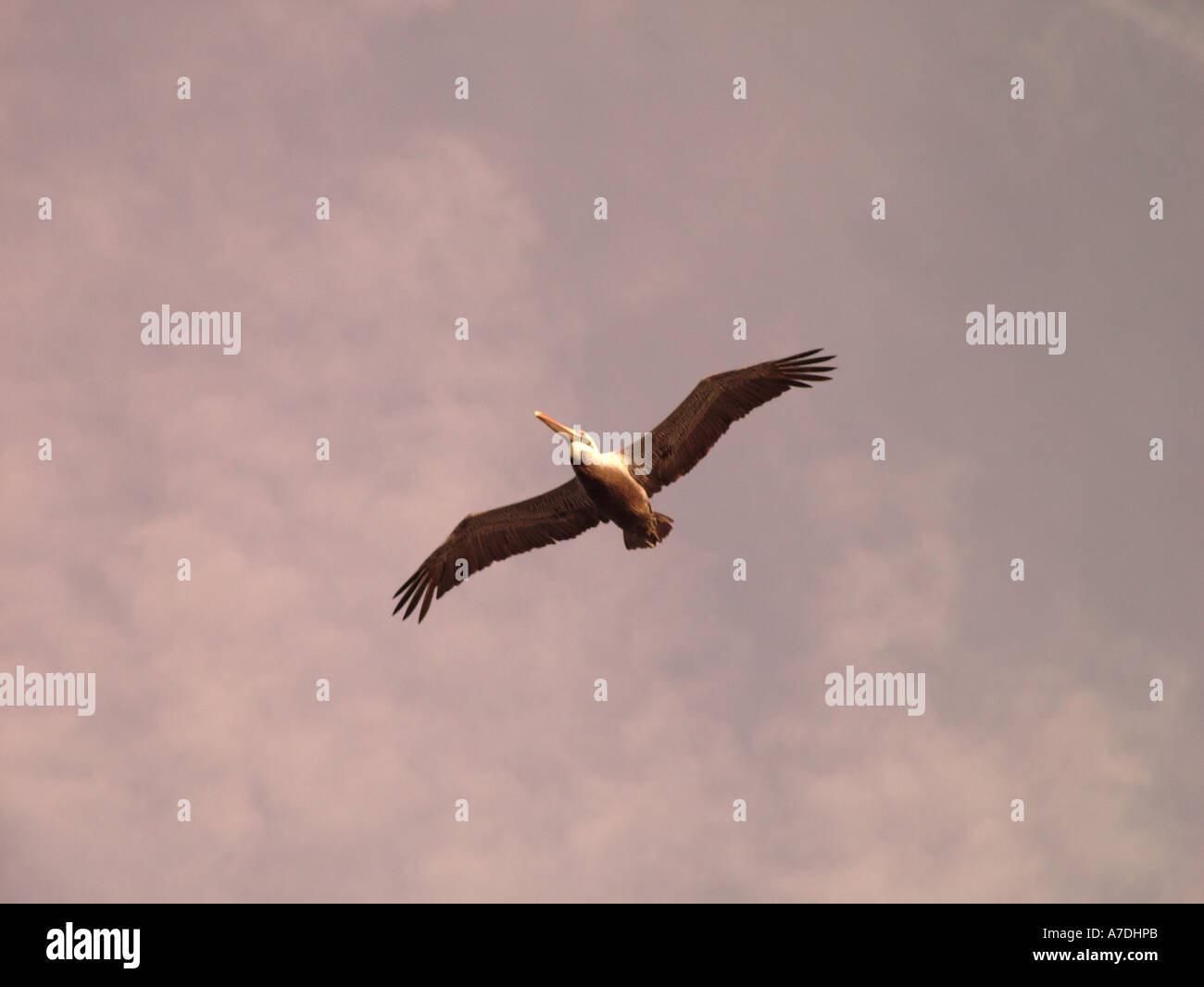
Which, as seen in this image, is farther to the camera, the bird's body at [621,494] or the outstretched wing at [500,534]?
the outstretched wing at [500,534]

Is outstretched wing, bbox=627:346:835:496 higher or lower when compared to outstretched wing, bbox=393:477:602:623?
higher

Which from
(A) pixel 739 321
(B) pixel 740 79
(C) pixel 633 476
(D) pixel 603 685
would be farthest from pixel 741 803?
(B) pixel 740 79

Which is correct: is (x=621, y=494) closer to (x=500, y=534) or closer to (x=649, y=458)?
(x=649, y=458)

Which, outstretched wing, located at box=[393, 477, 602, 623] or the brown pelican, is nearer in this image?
the brown pelican

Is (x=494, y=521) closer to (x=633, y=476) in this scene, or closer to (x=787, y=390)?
(x=633, y=476)
